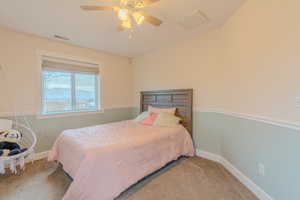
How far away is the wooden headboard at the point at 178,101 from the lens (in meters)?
3.03

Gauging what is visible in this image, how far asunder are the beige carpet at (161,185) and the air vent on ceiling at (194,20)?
249cm

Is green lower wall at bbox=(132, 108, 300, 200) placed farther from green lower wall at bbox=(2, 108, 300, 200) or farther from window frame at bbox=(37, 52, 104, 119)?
window frame at bbox=(37, 52, 104, 119)

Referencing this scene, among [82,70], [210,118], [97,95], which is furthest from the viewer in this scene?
Result: [97,95]

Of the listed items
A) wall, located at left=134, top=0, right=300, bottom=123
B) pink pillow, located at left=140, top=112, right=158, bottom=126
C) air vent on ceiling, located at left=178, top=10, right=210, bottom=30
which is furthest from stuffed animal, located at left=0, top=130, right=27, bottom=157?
air vent on ceiling, located at left=178, top=10, right=210, bottom=30

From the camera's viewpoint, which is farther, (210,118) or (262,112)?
(210,118)

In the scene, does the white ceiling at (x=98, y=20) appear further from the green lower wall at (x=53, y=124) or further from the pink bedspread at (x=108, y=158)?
the pink bedspread at (x=108, y=158)

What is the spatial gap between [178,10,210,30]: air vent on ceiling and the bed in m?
1.88

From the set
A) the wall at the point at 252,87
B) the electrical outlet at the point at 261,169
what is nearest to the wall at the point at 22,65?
the wall at the point at 252,87

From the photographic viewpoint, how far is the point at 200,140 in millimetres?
2939

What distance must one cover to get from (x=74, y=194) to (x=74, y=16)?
A: 242cm

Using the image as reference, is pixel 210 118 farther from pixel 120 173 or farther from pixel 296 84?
pixel 120 173

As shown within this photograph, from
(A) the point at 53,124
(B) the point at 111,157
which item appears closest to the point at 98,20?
(B) the point at 111,157

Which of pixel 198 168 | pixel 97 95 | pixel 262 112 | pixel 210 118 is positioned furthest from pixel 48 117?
pixel 262 112

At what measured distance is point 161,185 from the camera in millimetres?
2004
